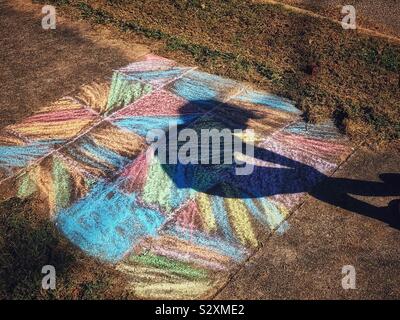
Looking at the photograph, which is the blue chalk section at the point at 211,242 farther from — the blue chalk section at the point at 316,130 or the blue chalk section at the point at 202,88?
the blue chalk section at the point at 202,88

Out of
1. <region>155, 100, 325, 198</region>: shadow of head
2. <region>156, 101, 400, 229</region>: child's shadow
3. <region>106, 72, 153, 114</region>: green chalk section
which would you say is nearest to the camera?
<region>156, 101, 400, 229</region>: child's shadow

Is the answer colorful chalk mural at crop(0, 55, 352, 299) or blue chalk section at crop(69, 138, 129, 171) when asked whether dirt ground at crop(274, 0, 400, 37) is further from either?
blue chalk section at crop(69, 138, 129, 171)

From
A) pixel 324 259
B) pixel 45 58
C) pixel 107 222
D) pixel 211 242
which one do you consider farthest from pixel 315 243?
pixel 45 58

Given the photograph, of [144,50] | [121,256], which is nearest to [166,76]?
[144,50]

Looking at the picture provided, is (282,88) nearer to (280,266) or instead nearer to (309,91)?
(309,91)

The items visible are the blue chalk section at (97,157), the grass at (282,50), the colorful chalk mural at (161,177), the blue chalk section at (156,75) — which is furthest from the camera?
the blue chalk section at (156,75)

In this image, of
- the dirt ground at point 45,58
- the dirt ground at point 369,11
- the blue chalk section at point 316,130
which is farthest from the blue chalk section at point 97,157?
the dirt ground at point 369,11

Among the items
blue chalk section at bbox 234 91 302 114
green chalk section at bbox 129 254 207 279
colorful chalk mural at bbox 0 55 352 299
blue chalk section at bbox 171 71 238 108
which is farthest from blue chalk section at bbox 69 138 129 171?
blue chalk section at bbox 234 91 302 114
